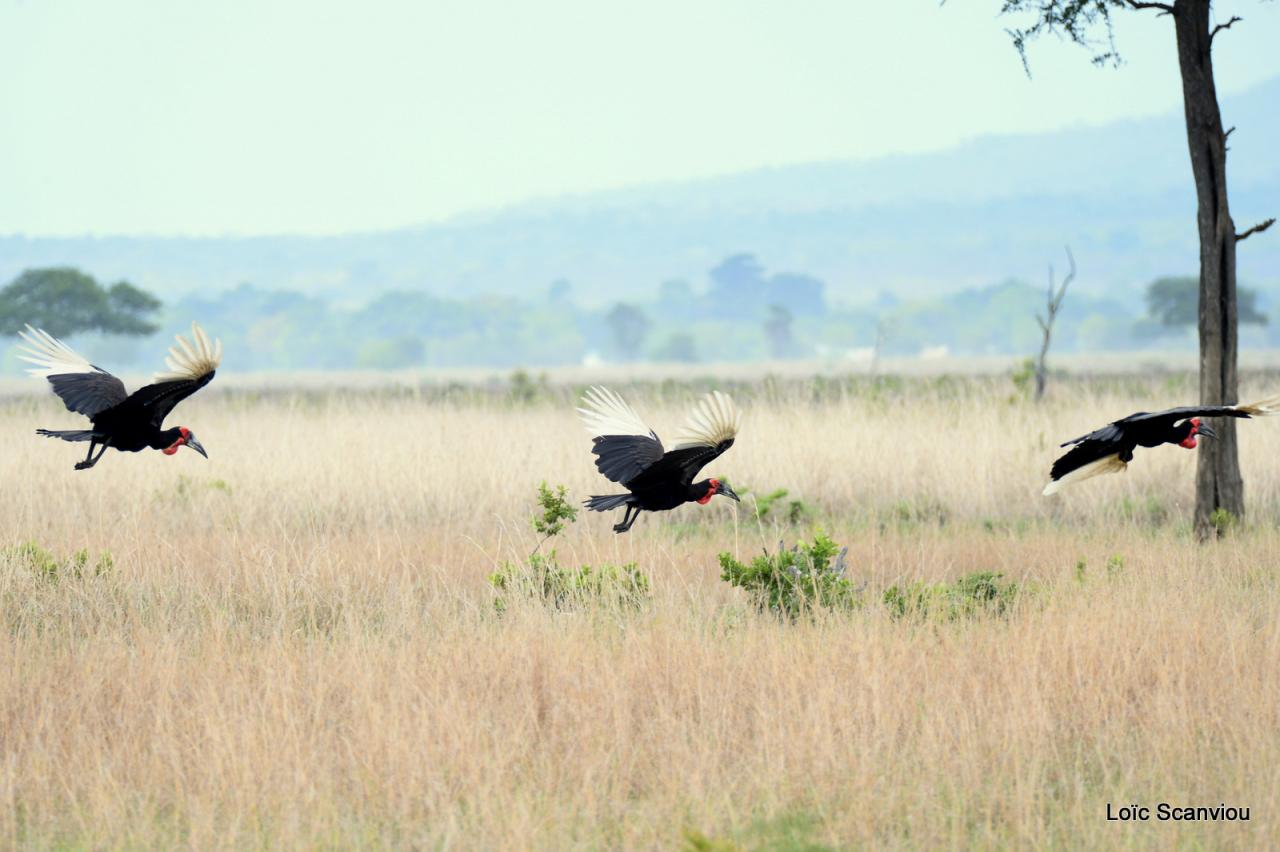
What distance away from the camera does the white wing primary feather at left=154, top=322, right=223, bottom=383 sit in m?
6.97

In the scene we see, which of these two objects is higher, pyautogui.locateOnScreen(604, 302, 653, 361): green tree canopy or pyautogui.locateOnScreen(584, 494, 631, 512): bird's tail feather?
pyautogui.locateOnScreen(604, 302, 653, 361): green tree canopy

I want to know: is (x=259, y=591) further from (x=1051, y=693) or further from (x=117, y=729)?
(x=1051, y=693)

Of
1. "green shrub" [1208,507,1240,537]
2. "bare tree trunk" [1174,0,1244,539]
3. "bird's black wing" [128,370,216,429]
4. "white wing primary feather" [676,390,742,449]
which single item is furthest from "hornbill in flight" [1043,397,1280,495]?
"bare tree trunk" [1174,0,1244,539]

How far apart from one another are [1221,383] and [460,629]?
7166 mm

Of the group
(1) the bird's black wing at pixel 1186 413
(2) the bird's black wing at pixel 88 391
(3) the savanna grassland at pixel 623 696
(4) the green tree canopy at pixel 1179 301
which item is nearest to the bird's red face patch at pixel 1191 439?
(1) the bird's black wing at pixel 1186 413

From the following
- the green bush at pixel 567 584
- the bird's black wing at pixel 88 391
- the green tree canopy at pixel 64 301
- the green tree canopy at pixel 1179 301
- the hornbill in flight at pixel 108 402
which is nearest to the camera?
the hornbill in flight at pixel 108 402

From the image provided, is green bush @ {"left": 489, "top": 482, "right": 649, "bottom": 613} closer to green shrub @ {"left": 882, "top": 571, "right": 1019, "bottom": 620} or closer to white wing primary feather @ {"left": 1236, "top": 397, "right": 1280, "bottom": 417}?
green shrub @ {"left": 882, "top": 571, "right": 1019, "bottom": 620}

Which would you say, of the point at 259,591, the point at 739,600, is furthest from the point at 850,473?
the point at 259,591

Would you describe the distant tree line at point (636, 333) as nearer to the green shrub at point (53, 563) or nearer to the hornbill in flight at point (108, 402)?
the green shrub at point (53, 563)

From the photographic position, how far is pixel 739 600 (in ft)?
30.0

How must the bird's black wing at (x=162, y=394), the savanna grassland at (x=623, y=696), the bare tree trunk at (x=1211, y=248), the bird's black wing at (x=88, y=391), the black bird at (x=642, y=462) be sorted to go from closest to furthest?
the savanna grassland at (x=623, y=696), the black bird at (x=642, y=462), the bird's black wing at (x=162, y=394), the bird's black wing at (x=88, y=391), the bare tree trunk at (x=1211, y=248)

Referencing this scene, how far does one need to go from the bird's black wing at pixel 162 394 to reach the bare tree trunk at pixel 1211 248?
8.38 meters

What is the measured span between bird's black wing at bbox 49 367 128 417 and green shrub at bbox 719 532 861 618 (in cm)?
384

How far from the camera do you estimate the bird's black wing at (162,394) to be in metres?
7.19
